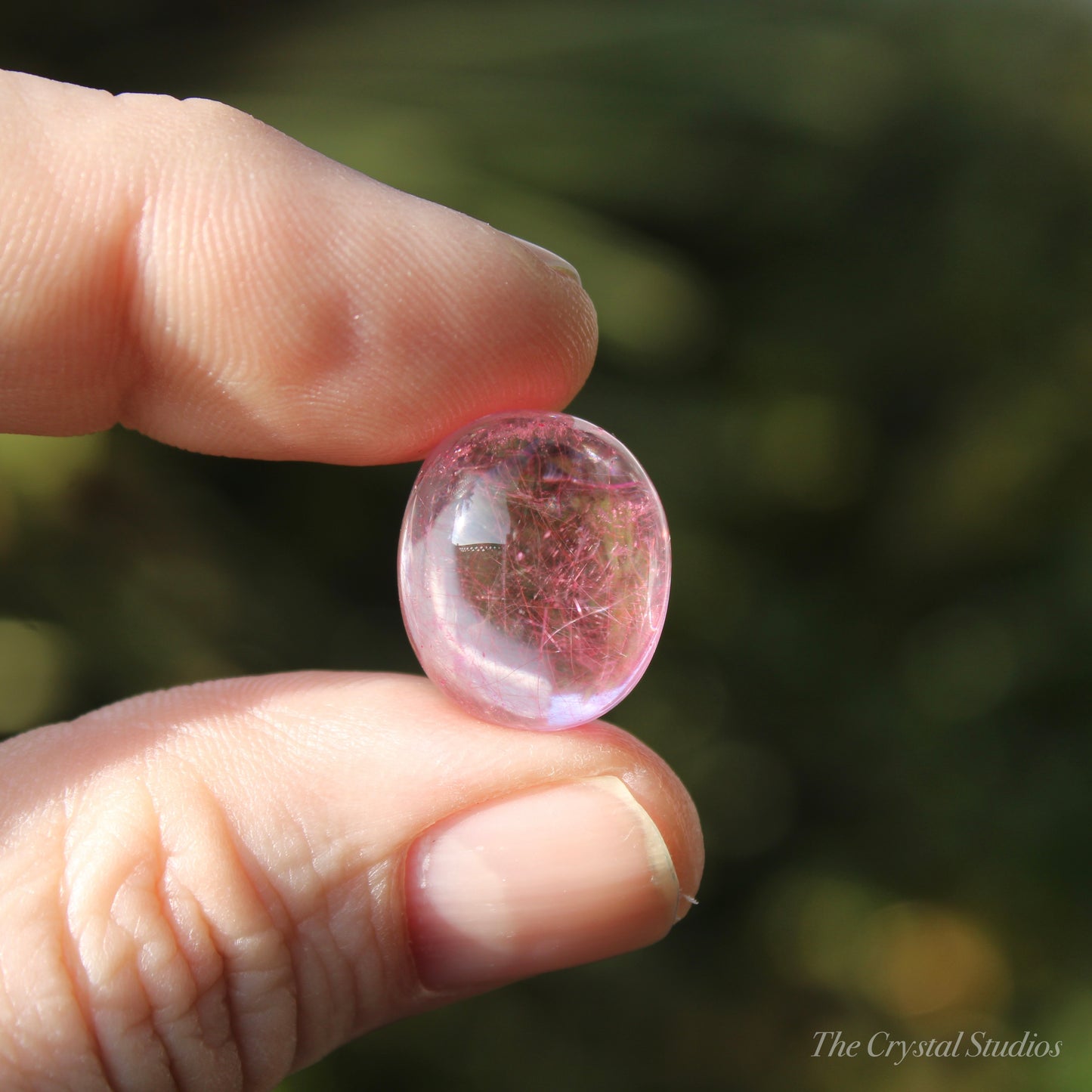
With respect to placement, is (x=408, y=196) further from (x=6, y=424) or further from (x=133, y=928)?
(x=133, y=928)

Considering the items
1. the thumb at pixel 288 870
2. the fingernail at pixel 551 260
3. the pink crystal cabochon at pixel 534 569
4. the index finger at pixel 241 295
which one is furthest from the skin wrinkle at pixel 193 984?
the fingernail at pixel 551 260

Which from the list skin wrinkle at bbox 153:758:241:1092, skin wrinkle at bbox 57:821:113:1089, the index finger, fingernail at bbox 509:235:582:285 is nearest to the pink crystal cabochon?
the index finger

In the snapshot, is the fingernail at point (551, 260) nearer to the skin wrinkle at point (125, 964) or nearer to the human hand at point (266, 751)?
the human hand at point (266, 751)

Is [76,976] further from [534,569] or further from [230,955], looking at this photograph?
[534,569]

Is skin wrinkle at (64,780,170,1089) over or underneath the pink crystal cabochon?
underneath

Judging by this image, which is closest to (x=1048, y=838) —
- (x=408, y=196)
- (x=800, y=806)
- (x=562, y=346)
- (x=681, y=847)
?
(x=800, y=806)

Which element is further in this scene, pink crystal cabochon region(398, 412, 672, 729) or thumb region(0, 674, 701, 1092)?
pink crystal cabochon region(398, 412, 672, 729)

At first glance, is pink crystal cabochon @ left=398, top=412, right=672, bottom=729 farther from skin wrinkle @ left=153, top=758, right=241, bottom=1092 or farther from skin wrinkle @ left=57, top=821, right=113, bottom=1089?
skin wrinkle @ left=57, top=821, right=113, bottom=1089
